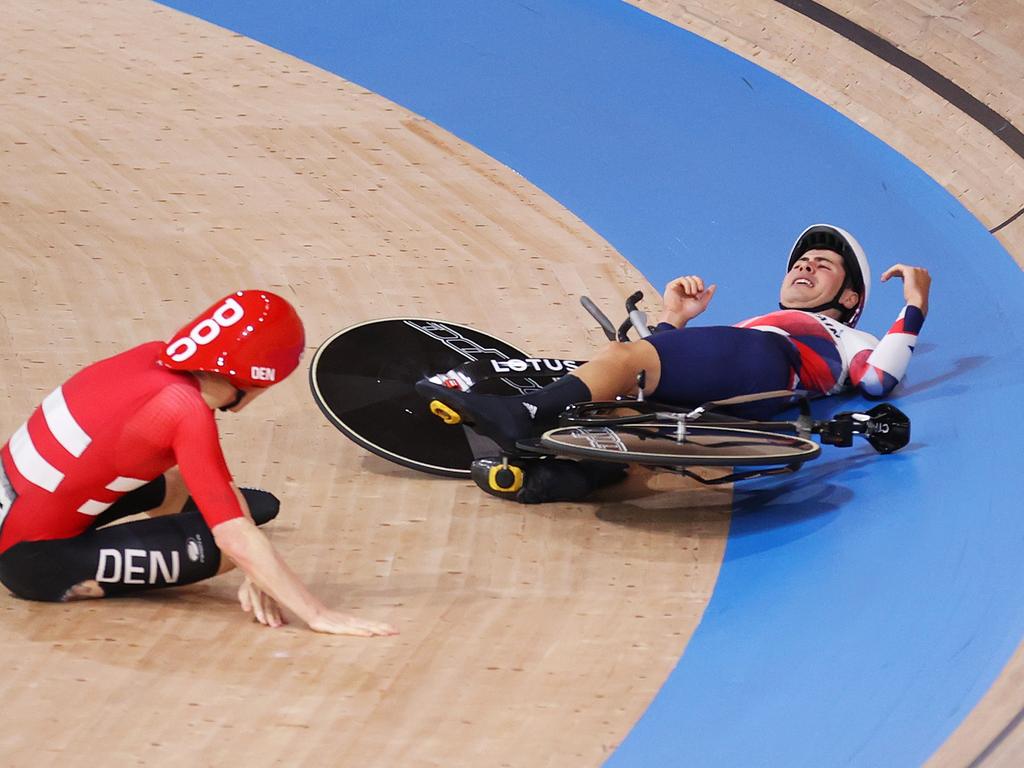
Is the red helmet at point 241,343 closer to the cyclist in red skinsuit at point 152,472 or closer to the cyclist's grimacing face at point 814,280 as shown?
the cyclist in red skinsuit at point 152,472

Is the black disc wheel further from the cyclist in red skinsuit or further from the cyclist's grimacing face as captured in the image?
the cyclist's grimacing face

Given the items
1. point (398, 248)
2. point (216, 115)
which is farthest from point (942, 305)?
point (216, 115)

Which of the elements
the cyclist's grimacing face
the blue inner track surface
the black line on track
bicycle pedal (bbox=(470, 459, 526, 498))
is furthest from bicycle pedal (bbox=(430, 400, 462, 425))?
the black line on track

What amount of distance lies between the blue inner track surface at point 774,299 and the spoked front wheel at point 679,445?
28 cm

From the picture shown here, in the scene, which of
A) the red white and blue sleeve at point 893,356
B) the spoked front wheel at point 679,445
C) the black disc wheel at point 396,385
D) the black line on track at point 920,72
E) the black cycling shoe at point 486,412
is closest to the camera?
the spoked front wheel at point 679,445

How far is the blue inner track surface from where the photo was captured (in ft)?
10.7

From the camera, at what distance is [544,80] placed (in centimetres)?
729

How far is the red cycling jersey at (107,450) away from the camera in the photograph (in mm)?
3170

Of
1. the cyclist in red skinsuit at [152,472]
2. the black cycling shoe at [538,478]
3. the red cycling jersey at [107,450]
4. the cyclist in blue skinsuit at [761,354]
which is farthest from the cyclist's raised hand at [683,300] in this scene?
the red cycling jersey at [107,450]

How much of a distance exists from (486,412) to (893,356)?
1.52 m

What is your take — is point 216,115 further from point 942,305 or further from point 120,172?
point 942,305

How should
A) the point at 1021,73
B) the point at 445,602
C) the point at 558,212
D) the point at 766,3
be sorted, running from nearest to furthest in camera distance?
the point at 445,602, the point at 558,212, the point at 1021,73, the point at 766,3

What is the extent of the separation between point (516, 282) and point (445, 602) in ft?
7.03

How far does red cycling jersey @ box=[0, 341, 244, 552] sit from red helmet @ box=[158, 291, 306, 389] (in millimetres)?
70
